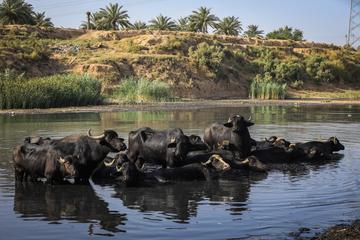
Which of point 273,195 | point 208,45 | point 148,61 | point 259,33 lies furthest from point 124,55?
point 273,195

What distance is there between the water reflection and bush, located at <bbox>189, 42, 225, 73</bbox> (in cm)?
5679

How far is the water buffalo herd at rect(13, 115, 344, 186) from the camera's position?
1327 cm

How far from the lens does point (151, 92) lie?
1938 inches

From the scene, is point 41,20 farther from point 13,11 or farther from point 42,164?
point 42,164

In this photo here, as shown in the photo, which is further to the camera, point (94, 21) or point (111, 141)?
point (94, 21)

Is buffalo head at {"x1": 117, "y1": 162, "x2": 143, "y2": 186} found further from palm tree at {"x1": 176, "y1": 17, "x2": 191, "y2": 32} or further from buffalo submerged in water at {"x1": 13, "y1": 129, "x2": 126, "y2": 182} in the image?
palm tree at {"x1": 176, "y1": 17, "x2": 191, "y2": 32}

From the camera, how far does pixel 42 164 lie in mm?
13305

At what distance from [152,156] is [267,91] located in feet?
149

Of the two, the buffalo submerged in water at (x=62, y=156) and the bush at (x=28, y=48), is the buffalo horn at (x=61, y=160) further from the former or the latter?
the bush at (x=28, y=48)

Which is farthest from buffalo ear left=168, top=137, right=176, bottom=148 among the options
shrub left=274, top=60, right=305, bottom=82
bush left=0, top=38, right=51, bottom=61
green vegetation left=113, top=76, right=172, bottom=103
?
shrub left=274, top=60, right=305, bottom=82

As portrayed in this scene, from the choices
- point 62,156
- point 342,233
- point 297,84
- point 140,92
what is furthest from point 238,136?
point 297,84

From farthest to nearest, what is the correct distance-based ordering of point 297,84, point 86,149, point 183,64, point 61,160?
point 297,84 → point 183,64 → point 86,149 → point 61,160

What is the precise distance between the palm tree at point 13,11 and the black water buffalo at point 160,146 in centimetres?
7339

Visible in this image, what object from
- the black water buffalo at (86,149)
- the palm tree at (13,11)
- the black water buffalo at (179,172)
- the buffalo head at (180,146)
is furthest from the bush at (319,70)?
the black water buffalo at (86,149)
